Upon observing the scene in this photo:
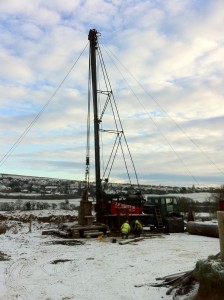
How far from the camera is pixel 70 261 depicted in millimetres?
13984

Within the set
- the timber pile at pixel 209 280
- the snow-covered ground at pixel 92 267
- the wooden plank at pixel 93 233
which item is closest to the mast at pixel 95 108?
the wooden plank at pixel 93 233

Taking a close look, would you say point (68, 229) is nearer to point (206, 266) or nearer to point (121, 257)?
point (121, 257)

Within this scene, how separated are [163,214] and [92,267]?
1475 cm

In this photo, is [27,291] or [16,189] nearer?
[27,291]

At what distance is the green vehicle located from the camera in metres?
25.4

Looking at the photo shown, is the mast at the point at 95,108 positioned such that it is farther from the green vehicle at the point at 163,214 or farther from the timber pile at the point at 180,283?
the timber pile at the point at 180,283

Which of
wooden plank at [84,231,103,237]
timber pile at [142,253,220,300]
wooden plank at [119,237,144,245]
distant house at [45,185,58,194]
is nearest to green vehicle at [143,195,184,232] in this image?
wooden plank at [84,231,103,237]

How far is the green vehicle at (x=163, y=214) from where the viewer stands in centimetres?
2536

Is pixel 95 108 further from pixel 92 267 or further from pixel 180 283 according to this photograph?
pixel 180 283

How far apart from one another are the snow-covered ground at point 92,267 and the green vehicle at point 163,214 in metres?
5.42

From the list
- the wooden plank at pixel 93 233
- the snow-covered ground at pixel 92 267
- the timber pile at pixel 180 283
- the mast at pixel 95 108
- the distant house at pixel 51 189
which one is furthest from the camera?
the distant house at pixel 51 189

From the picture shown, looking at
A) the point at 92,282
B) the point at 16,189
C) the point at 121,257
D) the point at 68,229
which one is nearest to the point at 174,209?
the point at 68,229

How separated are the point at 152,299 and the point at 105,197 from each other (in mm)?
16702

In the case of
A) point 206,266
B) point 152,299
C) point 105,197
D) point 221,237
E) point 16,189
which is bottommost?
point 152,299
